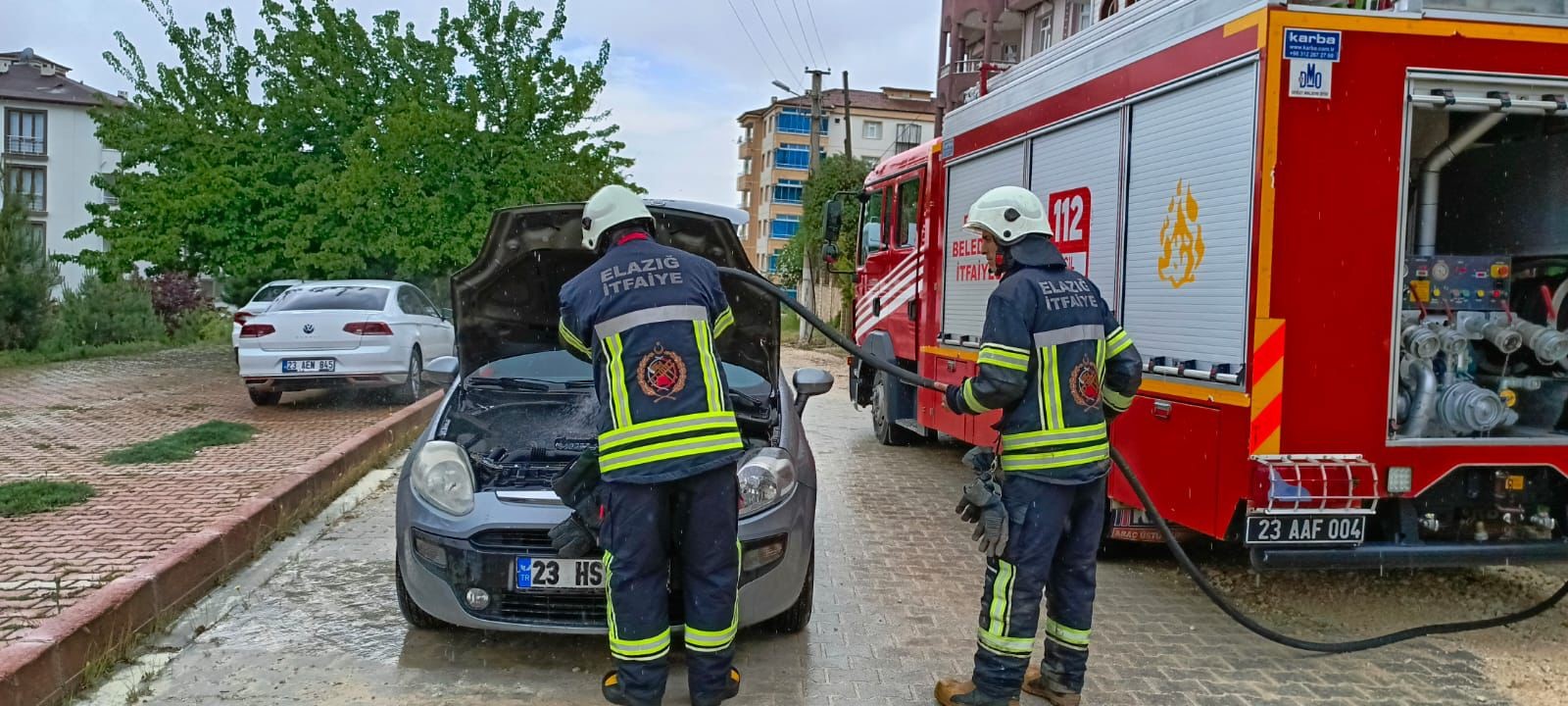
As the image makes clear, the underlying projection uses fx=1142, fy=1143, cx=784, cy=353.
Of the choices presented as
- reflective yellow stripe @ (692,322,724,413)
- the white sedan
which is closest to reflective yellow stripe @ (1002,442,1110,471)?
reflective yellow stripe @ (692,322,724,413)

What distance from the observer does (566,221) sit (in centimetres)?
539

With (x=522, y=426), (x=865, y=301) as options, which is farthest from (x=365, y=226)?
(x=522, y=426)

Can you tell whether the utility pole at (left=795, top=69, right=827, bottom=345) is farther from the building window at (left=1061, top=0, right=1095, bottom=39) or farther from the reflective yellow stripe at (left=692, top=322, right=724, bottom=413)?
the reflective yellow stripe at (left=692, top=322, right=724, bottom=413)

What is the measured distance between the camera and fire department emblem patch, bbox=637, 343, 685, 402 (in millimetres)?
3656

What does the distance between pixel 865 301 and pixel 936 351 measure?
250 cm

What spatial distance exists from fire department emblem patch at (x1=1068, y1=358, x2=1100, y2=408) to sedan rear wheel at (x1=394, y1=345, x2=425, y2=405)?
357 inches

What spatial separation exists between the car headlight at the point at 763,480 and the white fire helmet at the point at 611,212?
3.71 ft

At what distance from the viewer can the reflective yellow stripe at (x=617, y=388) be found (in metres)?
3.66

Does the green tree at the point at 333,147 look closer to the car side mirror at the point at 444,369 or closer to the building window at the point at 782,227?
the car side mirror at the point at 444,369

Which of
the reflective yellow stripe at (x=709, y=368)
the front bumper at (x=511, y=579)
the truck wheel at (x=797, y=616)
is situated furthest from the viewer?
the truck wheel at (x=797, y=616)

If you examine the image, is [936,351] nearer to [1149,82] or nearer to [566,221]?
[1149,82]

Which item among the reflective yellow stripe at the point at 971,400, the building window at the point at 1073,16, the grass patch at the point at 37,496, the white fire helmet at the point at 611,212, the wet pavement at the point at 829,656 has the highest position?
the building window at the point at 1073,16

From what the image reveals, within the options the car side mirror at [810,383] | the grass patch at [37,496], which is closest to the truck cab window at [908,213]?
the car side mirror at [810,383]

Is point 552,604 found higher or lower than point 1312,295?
lower
